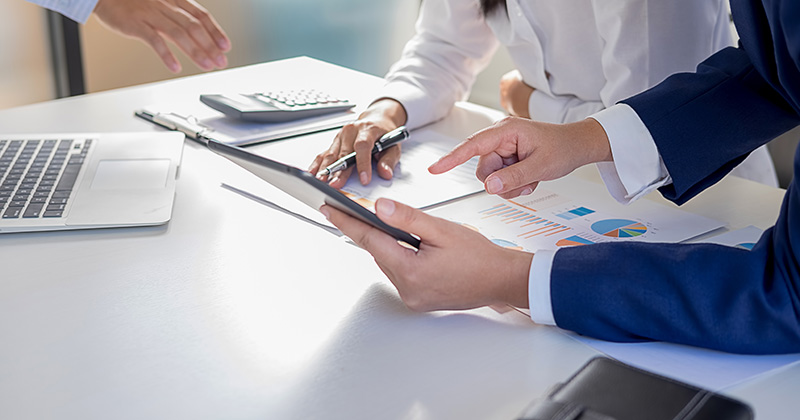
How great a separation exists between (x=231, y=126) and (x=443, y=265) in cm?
68

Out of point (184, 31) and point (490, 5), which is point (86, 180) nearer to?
point (184, 31)

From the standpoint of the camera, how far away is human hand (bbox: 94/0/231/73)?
4.66 ft

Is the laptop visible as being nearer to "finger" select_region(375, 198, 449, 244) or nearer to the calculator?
the calculator

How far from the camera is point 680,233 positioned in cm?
90

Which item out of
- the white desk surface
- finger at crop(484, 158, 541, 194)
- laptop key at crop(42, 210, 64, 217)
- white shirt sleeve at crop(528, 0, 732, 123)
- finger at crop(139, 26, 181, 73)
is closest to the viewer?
the white desk surface

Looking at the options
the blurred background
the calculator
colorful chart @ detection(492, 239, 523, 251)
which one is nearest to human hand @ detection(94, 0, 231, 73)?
the calculator

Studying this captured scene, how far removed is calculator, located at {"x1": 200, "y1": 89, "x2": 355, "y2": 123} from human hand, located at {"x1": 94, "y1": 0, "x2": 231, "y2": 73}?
0.11m

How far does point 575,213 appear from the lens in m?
0.97

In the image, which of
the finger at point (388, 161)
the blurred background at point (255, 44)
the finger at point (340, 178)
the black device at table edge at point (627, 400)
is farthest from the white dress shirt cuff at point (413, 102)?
the blurred background at point (255, 44)

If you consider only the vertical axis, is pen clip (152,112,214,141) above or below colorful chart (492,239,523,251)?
below

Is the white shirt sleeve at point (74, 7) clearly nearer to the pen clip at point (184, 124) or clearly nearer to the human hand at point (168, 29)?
the human hand at point (168, 29)

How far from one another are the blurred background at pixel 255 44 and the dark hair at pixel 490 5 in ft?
3.37

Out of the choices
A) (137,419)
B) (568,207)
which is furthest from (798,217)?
(137,419)

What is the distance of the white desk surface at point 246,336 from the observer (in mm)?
608
